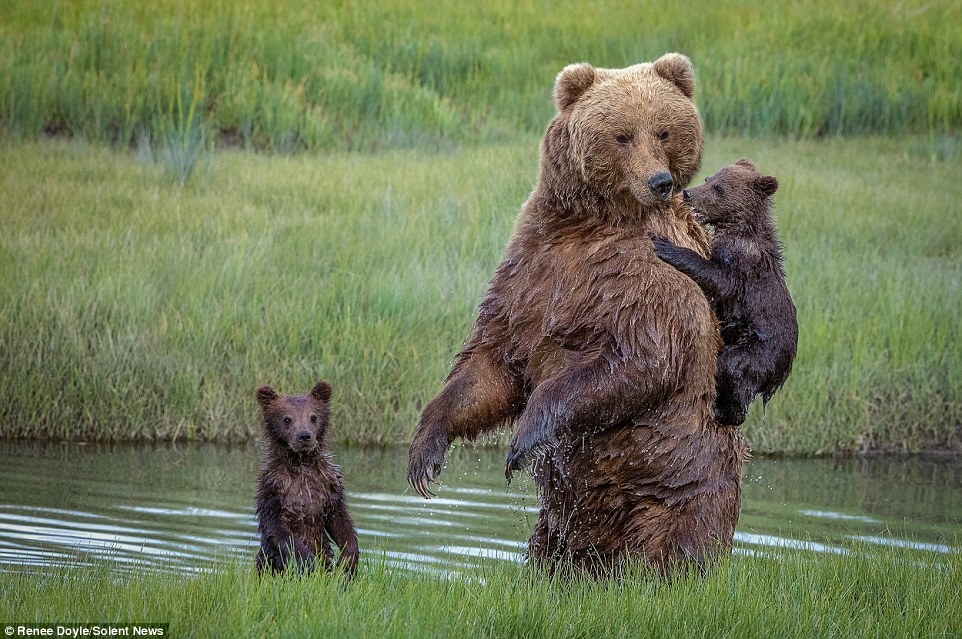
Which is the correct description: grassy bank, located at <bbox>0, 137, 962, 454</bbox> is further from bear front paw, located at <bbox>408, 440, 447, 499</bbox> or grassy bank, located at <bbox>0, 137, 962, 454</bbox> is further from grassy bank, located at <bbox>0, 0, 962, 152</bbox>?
bear front paw, located at <bbox>408, 440, 447, 499</bbox>

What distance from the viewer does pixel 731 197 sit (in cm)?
485

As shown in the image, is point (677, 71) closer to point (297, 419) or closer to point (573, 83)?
point (573, 83)

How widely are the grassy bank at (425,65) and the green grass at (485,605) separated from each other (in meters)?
8.76

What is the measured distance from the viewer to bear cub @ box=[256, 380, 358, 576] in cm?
535

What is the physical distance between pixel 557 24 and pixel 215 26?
3.85 meters

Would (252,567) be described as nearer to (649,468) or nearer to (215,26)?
(649,468)

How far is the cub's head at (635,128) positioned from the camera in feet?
15.4

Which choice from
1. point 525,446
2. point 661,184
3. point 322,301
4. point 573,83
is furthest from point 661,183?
point 322,301

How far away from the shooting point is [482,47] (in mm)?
15344

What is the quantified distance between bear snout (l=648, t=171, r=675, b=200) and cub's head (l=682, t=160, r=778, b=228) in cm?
26

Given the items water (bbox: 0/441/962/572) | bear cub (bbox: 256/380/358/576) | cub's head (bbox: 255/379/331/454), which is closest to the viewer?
bear cub (bbox: 256/380/358/576)

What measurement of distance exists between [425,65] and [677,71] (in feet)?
33.6

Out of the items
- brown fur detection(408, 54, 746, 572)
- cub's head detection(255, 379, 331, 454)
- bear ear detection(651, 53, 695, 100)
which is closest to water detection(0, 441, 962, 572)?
cub's head detection(255, 379, 331, 454)

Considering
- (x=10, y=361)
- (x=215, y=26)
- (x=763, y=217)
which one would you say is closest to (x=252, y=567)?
(x=763, y=217)
